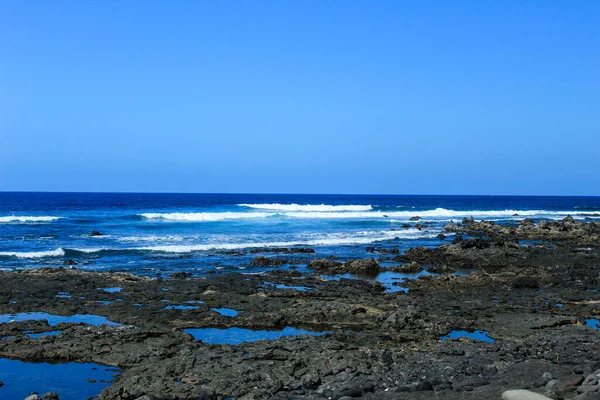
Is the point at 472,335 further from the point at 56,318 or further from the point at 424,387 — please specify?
the point at 56,318

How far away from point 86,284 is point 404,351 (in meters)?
11.8

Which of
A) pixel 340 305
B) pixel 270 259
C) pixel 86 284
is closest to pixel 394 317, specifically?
pixel 340 305

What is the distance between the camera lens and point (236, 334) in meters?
12.4

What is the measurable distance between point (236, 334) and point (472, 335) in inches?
210

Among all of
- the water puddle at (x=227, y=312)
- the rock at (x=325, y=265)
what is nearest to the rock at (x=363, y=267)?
the rock at (x=325, y=265)

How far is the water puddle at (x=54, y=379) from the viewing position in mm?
8711

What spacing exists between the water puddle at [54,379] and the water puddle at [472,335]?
23.1 feet

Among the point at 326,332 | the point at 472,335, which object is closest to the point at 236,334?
the point at 326,332

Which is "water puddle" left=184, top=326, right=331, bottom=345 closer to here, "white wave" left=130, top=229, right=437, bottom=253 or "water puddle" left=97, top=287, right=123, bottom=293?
"water puddle" left=97, top=287, right=123, bottom=293

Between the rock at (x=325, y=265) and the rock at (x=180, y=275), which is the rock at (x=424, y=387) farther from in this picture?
the rock at (x=325, y=265)

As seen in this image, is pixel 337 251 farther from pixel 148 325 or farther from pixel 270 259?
pixel 148 325

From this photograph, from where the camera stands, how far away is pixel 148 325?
12.7 m

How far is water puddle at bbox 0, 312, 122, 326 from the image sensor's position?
1322cm

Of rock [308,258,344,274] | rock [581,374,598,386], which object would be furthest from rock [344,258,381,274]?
rock [581,374,598,386]
